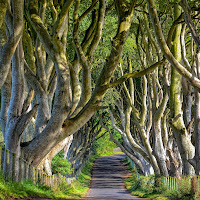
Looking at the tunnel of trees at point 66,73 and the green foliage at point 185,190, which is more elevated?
the tunnel of trees at point 66,73

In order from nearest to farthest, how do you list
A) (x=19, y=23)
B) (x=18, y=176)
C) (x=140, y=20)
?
(x=19, y=23) < (x=18, y=176) < (x=140, y=20)

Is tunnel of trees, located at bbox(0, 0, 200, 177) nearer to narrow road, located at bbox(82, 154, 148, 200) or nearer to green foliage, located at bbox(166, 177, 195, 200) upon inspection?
green foliage, located at bbox(166, 177, 195, 200)

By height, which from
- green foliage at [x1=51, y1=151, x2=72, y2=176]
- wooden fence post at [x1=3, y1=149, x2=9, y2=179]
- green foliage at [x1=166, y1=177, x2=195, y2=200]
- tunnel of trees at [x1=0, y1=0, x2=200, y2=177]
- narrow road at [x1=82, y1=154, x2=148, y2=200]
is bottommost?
narrow road at [x1=82, y1=154, x2=148, y2=200]

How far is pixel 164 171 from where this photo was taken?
61.0ft

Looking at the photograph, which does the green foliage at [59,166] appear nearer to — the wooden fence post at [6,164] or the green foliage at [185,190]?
the green foliage at [185,190]

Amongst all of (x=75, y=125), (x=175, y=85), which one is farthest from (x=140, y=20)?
(x=75, y=125)

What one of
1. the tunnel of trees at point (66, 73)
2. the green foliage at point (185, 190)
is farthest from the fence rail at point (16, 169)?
the green foliage at point (185, 190)

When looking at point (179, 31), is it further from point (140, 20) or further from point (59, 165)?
point (59, 165)

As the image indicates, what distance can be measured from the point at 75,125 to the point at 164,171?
9085 mm

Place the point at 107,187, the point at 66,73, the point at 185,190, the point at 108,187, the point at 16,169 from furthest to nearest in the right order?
1. the point at 108,187
2. the point at 107,187
3. the point at 185,190
4. the point at 66,73
5. the point at 16,169

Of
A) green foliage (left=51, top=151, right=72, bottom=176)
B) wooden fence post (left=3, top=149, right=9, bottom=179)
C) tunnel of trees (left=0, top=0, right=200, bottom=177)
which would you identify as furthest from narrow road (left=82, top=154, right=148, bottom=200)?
wooden fence post (left=3, top=149, right=9, bottom=179)

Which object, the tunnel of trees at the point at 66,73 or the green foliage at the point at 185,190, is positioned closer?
the tunnel of trees at the point at 66,73

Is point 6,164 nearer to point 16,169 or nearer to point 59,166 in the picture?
point 16,169

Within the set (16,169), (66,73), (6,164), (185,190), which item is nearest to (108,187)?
(185,190)
